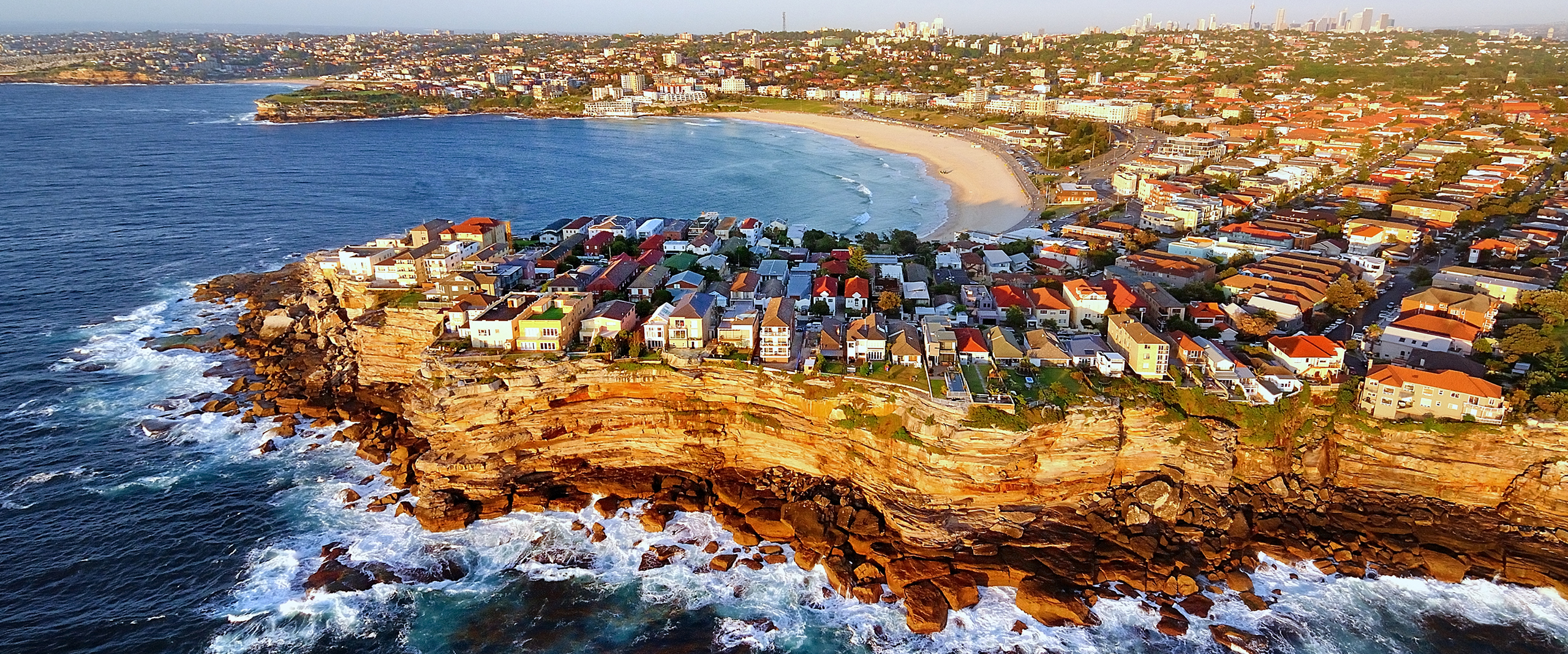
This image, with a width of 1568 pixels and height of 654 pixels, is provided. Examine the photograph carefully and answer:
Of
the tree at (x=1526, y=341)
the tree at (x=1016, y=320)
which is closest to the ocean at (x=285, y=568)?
the tree at (x=1526, y=341)

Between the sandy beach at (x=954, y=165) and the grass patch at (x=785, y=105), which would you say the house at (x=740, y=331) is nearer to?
the sandy beach at (x=954, y=165)

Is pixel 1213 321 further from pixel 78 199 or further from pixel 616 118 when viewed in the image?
pixel 616 118

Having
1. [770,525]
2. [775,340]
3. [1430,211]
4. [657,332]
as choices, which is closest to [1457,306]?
[1430,211]

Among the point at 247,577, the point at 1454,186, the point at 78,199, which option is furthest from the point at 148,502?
the point at 1454,186

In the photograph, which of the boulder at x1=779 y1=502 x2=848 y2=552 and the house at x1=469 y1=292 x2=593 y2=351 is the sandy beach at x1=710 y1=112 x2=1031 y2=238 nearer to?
the house at x1=469 y1=292 x2=593 y2=351

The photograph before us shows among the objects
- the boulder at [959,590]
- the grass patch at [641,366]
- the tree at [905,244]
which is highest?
the tree at [905,244]
